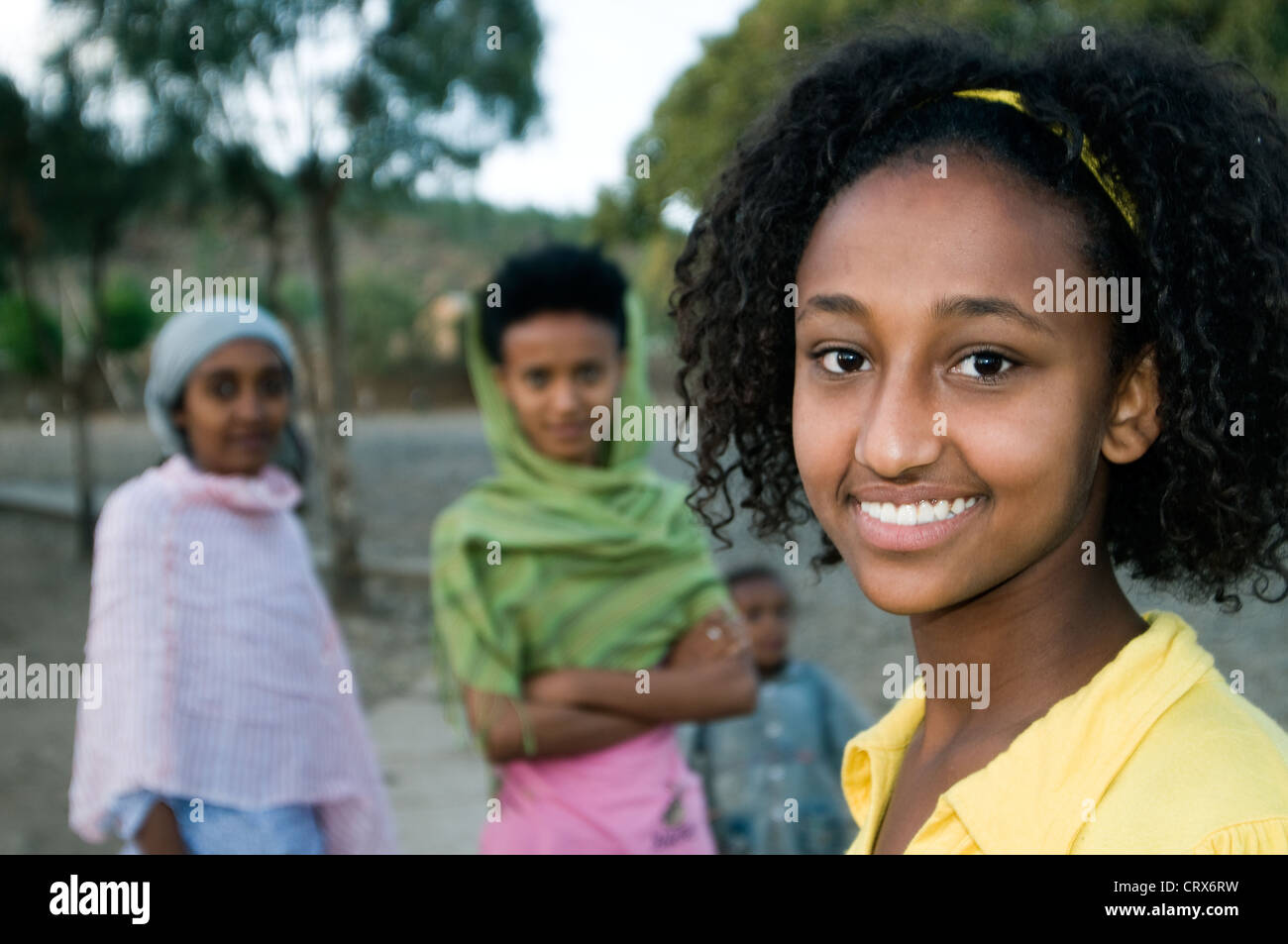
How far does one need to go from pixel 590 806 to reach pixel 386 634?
5.35 meters

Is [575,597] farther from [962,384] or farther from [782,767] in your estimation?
[962,384]

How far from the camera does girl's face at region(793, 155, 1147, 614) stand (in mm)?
1103

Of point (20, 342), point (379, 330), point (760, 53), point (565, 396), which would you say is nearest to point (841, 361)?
point (565, 396)

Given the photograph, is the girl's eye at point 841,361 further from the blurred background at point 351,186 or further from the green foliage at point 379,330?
the green foliage at point 379,330

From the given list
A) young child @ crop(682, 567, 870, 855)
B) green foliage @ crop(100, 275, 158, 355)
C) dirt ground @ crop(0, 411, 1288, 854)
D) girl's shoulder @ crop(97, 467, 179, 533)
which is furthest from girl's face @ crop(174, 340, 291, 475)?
green foliage @ crop(100, 275, 158, 355)

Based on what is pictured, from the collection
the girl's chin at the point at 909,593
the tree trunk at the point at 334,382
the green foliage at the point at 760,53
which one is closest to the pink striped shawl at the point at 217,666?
the girl's chin at the point at 909,593

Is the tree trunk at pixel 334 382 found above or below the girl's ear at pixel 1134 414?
above

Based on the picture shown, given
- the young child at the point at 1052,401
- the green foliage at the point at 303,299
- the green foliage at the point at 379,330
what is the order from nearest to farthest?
the young child at the point at 1052,401
the green foliage at the point at 379,330
the green foliage at the point at 303,299

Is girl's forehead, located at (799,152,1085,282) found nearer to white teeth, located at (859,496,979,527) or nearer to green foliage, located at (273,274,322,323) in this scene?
white teeth, located at (859,496,979,527)

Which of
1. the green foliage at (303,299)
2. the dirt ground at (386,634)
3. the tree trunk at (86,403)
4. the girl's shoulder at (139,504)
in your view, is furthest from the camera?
the green foliage at (303,299)

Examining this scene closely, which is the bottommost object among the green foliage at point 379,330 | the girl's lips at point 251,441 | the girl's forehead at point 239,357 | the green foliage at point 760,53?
the girl's lips at point 251,441

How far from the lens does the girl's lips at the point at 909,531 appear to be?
3.72 feet

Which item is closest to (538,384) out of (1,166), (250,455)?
(250,455)
